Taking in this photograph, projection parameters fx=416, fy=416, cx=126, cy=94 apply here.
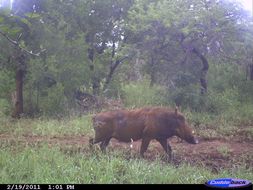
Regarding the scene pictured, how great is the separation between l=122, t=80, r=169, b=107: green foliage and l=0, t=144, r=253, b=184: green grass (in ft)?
22.0

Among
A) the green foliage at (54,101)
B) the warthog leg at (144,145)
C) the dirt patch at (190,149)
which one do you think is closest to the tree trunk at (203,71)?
the dirt patch at (190,149)

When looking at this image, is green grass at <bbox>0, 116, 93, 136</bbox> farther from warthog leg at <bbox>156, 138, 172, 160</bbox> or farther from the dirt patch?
warthog leg at <bbox>156, 138, 172, 160</bbox>

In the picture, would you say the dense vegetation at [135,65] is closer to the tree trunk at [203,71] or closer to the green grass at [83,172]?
the tree trunk at [203,71]

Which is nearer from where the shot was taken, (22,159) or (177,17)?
(22,159)

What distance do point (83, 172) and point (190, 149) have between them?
3.59 m

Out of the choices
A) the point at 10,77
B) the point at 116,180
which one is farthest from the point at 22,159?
the point at 10,77

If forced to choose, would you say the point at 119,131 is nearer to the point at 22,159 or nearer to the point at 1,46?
the point at 22,159

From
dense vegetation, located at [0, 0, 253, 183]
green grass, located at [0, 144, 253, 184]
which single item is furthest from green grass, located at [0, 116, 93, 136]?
green grass, located at [0, 144, 253, 184]

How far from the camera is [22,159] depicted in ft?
18.9

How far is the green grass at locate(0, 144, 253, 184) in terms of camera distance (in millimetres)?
5012

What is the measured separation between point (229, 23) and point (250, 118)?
3.00m

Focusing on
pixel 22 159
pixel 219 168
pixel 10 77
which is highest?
pixel 10 77

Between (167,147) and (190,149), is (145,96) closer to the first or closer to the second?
(190,149)

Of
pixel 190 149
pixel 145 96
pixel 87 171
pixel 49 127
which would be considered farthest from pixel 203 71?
pixel 87 171
